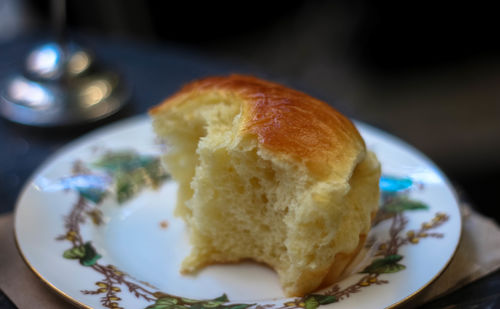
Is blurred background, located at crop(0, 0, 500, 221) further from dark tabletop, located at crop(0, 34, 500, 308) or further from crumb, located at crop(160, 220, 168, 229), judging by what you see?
crumb, located at crop(160, 220, 168, 229)

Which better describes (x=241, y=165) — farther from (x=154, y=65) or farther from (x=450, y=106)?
(x=450, y=106)

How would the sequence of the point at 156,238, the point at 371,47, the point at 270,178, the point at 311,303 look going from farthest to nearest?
the point at 371,47, the point at 156,238, the point at 270,178, the point at 311,303

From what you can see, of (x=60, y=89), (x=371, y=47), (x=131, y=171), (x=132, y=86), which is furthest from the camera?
(x=371, y=47)

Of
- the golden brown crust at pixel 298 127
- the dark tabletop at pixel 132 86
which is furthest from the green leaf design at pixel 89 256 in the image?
the golden brown crust at pixel 298 127

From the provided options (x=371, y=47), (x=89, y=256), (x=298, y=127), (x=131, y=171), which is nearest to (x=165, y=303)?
(x=89, y=256)

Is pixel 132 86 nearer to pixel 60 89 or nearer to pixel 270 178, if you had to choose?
pixel 60 89

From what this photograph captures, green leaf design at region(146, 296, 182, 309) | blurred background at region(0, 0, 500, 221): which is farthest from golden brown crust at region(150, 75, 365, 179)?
blurred background at region(0, 0, 500, 221)
